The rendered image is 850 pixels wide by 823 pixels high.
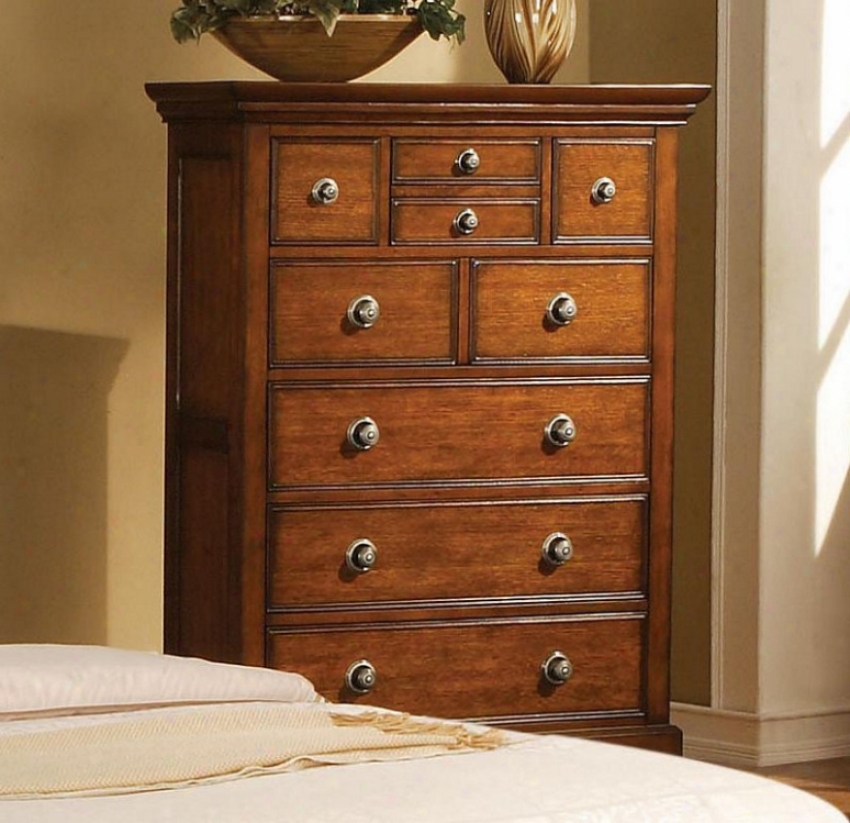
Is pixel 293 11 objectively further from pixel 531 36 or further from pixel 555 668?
pixel 555 668

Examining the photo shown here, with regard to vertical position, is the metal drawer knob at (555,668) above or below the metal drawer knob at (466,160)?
below

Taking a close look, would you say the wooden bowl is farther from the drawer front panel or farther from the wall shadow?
the wall shadow

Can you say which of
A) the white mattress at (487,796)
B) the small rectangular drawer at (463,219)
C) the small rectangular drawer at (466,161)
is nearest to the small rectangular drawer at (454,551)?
the small rectangular drawer at (463,219)

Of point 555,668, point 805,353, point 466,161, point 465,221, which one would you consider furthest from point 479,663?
point 805,353

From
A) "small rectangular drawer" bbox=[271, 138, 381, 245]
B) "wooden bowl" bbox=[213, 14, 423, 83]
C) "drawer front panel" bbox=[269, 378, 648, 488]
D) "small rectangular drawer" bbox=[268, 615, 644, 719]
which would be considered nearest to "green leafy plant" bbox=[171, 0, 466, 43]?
"wooden bowl" bbox=[213, 14, 423, 83]

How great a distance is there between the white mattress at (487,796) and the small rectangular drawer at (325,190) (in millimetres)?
1711

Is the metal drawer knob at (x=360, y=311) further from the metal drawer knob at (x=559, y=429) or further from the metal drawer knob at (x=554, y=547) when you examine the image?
the metal drawer knob at (x=554, y=547)

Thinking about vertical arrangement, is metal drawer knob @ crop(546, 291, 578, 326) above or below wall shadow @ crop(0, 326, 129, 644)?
above

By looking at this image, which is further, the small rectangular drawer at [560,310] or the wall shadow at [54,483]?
the wall shadow at [54,483]

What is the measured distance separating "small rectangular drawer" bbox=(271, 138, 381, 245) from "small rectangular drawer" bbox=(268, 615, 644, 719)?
2.22 feet

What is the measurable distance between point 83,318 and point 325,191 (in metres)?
0.72

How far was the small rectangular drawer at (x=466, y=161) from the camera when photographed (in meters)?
3.50

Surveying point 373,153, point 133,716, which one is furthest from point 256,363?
point 133,716

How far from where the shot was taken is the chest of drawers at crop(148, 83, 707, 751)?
11.3ft
